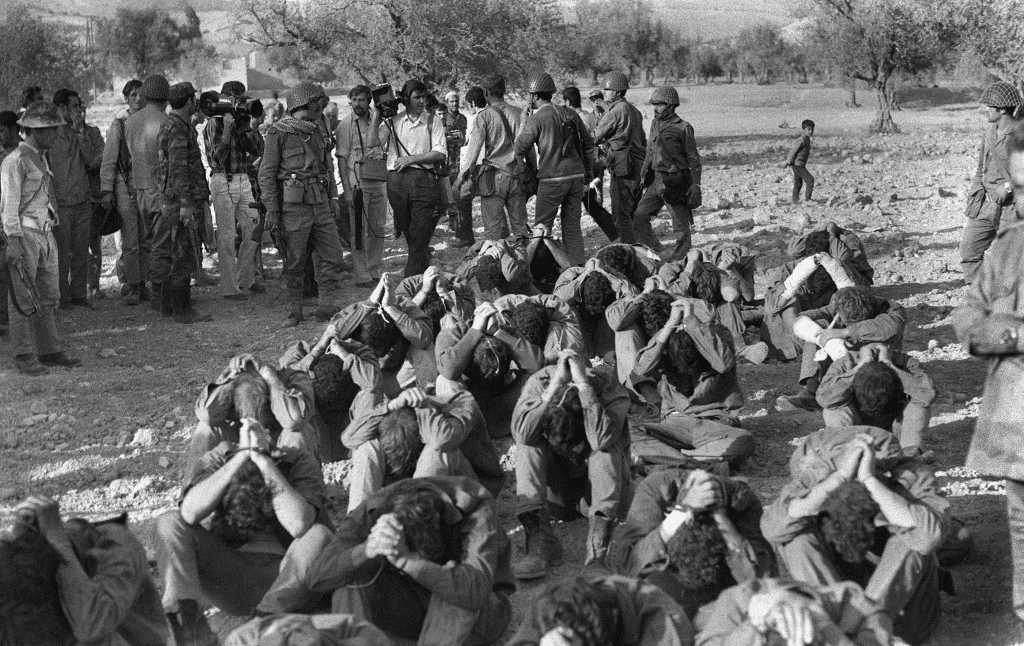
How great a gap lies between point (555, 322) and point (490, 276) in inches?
64.6

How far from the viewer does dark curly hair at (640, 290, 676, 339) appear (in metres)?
8.19

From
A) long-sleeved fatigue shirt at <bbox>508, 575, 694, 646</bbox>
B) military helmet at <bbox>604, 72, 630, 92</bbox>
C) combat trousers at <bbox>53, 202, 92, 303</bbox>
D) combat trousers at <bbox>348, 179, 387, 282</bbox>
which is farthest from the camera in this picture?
military helmet at <bbox>604, 72, 630, 92</bbox>

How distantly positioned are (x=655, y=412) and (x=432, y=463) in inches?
100

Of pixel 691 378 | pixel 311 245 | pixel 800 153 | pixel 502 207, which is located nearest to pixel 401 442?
pixel 691 378

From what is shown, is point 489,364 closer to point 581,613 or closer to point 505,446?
point 505,446

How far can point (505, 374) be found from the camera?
24.9 ft

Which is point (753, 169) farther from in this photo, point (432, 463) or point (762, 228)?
point (432, 463)

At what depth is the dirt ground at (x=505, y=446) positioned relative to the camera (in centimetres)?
664

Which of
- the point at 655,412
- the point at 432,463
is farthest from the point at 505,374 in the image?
the point at 432,463

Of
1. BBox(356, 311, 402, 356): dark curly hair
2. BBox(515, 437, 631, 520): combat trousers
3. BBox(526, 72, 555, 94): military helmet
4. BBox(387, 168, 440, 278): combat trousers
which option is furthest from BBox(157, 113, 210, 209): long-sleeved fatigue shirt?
BBox(515, 437, 631, 520): combat trousers

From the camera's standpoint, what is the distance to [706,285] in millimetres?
9078

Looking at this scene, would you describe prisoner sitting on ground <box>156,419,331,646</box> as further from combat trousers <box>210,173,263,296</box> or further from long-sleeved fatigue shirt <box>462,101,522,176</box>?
long-sleeved fatigue shirt <box>462,101,522,176</box>

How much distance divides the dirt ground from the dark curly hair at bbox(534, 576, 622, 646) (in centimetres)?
158

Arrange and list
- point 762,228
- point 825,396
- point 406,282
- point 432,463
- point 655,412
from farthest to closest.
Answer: point 762,228
point 406,282
point 655,412
point 825,396
point 432,463
